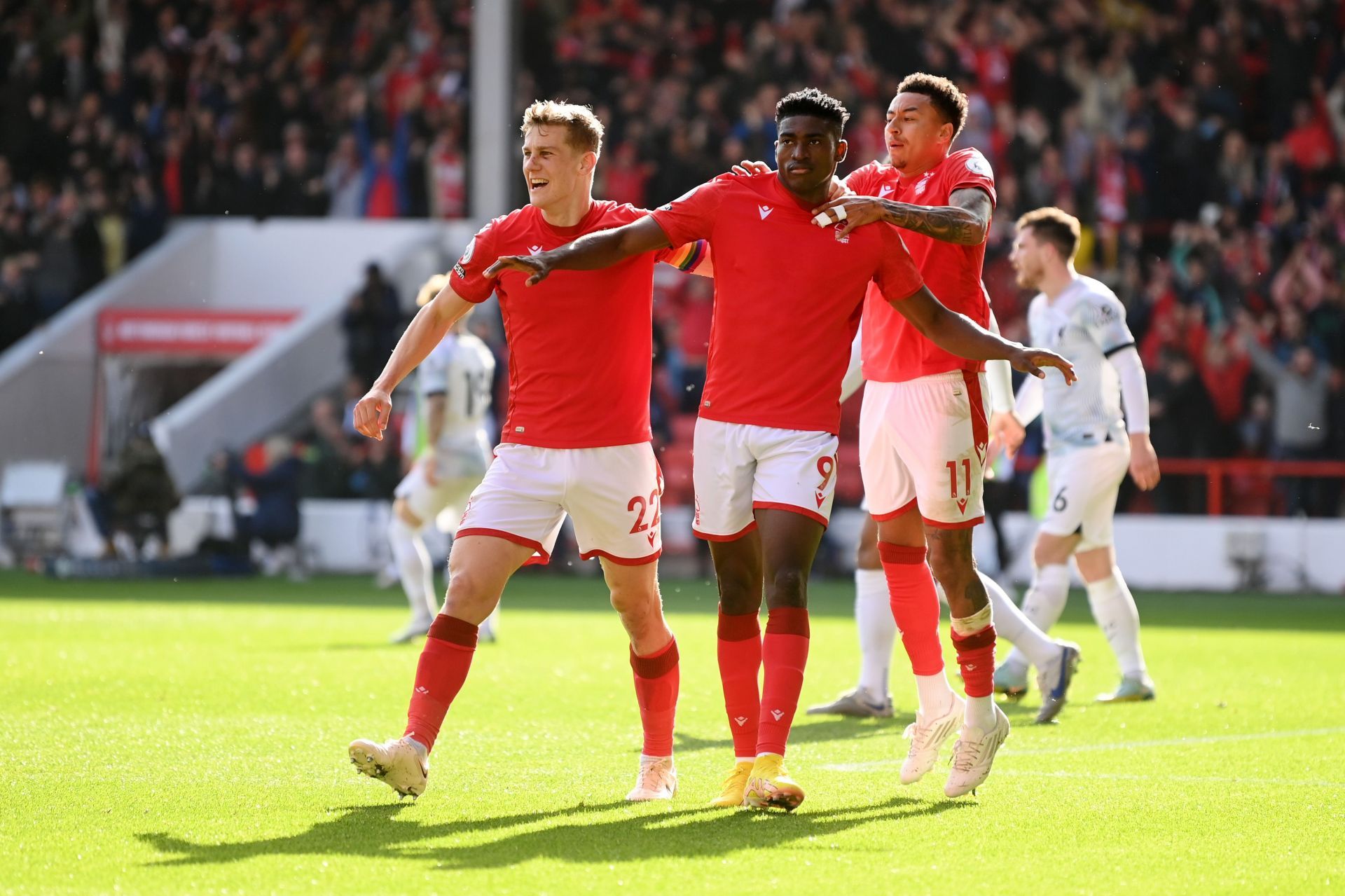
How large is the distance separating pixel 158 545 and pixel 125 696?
38.5 feet

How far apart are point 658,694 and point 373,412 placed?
141cm

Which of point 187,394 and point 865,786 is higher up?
point 865,786

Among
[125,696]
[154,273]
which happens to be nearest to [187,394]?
[154,273]

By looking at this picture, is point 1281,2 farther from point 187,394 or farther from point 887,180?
point 887,180

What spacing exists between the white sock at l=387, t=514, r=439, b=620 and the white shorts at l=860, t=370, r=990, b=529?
645 cm

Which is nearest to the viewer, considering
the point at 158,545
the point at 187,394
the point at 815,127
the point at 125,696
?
the point at 815,127

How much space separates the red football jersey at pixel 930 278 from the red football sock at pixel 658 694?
4.39 ft

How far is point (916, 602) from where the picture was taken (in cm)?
712

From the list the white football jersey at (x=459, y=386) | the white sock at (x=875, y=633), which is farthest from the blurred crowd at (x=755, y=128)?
the white sock at (x=875, y=633)

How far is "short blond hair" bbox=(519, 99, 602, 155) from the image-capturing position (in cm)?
642

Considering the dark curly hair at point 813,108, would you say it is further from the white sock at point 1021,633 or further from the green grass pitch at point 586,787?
the white sock at point 1021,633

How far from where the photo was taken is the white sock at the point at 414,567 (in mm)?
13109

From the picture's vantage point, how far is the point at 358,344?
22219 millimetres

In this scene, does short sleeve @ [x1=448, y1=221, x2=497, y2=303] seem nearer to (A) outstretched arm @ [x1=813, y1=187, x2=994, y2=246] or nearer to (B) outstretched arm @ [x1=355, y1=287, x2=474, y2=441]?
(B) outstretched arm @ [x1=355, y1=287, x2=474, y2=441]
